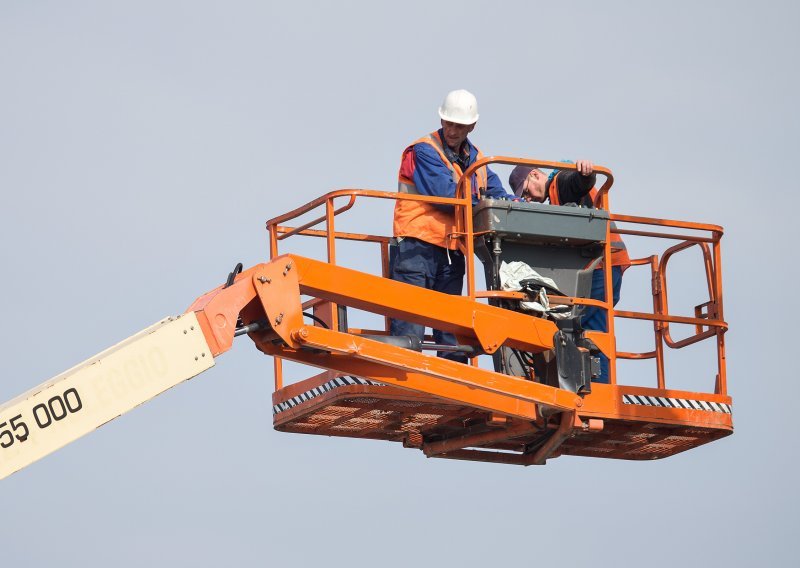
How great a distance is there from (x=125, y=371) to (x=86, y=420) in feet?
1.57

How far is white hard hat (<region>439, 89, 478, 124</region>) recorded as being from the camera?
62.5ft

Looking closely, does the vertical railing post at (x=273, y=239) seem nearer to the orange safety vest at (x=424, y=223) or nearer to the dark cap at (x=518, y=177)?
the orange safety vest at (x=424, y=223)

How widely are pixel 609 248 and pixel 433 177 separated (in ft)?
5.73

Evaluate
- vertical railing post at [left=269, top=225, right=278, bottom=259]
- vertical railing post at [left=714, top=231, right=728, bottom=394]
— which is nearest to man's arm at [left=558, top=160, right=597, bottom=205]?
vertical railing post at [left=714, top=231, right=728, bottom=394]

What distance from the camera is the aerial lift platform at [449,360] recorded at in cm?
1503

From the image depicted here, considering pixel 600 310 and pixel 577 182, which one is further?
pixel 600 310

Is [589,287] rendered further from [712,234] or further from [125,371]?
[125,371]

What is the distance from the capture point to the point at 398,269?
1869 centimetres

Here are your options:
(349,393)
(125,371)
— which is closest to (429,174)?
(349,393)

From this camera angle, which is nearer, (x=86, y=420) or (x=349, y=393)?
(x=86, y=420)

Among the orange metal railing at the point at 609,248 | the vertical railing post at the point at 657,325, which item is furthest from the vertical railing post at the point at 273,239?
the vertical railing post at the point at 657,325

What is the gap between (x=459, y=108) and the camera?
750 inches

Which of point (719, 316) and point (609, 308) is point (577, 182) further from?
point (719, 316)

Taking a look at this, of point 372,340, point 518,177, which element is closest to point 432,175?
point 518,177
